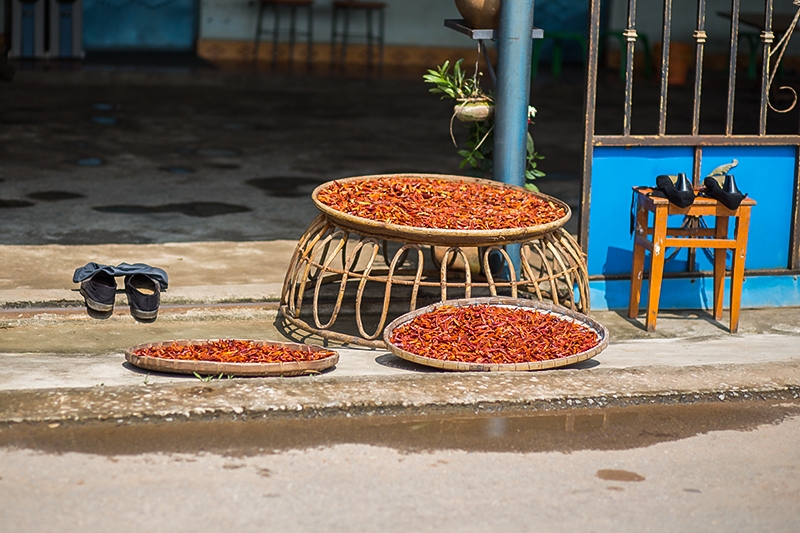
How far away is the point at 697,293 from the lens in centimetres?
687

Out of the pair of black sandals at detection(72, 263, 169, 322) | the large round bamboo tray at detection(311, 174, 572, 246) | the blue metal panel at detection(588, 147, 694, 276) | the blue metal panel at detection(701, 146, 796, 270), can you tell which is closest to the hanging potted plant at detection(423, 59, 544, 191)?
the blue metal panel at detection(588, 147, 694, 276)

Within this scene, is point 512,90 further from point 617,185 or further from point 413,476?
point 413,476

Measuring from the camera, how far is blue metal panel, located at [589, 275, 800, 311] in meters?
6.80

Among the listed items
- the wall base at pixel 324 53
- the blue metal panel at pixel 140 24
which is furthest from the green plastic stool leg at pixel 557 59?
the blue metal panel at pixel 140 24

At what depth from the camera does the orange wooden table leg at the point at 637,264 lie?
21.0ft

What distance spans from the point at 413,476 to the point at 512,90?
282 cm

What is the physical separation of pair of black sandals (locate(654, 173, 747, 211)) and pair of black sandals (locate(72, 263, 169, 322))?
9.11 ft

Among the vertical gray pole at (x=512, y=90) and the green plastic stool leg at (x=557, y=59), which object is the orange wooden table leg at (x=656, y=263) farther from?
the green plastic stool leg at (x=557, y=59)

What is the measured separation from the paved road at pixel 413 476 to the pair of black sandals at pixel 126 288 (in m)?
1.70

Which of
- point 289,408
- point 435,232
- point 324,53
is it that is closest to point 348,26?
point 324,53

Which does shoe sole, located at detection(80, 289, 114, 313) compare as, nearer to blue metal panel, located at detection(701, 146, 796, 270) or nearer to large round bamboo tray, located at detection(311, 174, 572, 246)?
large round bamboo tray, located at detection(311, 174, 572, 246)

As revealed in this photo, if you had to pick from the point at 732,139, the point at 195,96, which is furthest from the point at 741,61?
the point at 732,139

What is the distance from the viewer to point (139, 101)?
562 inches

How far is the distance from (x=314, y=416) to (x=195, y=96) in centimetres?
1078
